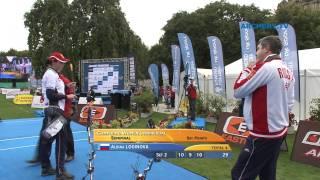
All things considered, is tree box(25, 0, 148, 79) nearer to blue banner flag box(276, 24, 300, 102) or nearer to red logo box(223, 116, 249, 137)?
blue banner flag box(276, 24, 300, 102)

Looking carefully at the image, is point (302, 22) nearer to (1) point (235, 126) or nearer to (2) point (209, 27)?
(2) point (209, 27)

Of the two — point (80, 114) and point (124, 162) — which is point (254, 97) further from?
point (80, 114)

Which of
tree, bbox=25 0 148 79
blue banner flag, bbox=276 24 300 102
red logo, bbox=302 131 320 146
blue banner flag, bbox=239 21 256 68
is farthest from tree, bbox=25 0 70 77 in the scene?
red logo, bbox=302 131 320 146

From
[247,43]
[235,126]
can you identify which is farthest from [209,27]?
[235,126]

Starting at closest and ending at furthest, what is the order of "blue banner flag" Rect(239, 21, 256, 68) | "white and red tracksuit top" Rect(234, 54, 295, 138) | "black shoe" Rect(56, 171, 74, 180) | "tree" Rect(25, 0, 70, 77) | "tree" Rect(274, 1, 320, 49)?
"white and red tracksuit top" Rect(234, 54, 295, 138) → "black shoe" Rect(56, 171, 74, 180) → "blue banner flag" Rect(239, 21, 256, 68) → "tree" Rect(25, 0, 70, 77) → "tree" Rect(274, 1, 320, 49)

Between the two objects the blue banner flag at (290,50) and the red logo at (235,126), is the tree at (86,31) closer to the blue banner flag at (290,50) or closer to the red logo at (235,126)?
the blue banner flag at (290,50)

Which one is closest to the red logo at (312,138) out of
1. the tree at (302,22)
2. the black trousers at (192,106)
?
the black trousers at (192,106)

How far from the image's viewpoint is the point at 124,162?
26.6 ft

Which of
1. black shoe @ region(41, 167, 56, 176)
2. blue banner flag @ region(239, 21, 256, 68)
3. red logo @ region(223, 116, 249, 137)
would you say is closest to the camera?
black shoe @ region(41, 167, 56, 176)

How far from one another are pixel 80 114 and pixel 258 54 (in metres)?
11.9

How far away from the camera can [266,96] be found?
13.0 ft

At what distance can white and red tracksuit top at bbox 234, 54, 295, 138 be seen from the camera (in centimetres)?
395

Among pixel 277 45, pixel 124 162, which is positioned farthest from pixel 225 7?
pixel 277 45

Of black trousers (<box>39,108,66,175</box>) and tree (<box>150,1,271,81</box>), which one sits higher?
tree (<box>150,1,271,81</box>)
